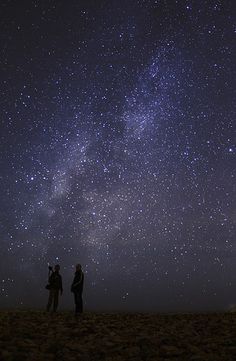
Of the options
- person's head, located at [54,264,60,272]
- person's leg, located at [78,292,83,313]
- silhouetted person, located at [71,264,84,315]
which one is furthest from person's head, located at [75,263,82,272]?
person's head, located at [54,264,60,272]

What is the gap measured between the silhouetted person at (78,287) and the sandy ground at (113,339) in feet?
7.53

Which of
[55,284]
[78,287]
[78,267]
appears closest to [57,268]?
[55,284]

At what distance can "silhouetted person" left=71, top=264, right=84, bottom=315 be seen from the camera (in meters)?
15.8

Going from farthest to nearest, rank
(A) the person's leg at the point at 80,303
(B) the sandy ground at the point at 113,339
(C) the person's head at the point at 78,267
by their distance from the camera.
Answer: (C) the person's head at the point at 78,267, (A) the person's leg at the point at 80,303, (B) the sandy ground at the point at 113,339

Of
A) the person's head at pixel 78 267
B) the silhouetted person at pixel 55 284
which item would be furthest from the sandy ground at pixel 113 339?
the silhouetted person at pixel 55 284

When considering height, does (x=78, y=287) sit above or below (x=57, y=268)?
below

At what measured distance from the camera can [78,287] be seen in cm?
1598

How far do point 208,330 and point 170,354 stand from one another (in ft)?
10.6

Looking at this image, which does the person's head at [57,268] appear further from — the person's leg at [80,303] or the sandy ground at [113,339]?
the sandy ground at [113,339]

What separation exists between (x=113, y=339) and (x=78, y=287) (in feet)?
19.8

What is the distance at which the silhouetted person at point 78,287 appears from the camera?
15758 millimetres

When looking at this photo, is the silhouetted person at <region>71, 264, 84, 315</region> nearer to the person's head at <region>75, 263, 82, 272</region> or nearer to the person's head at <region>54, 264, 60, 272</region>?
the person's head at <region>75, 263, 82, 272</region>

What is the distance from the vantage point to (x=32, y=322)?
39.6ft

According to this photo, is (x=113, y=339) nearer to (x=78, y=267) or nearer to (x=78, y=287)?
(x=78, y=287)
